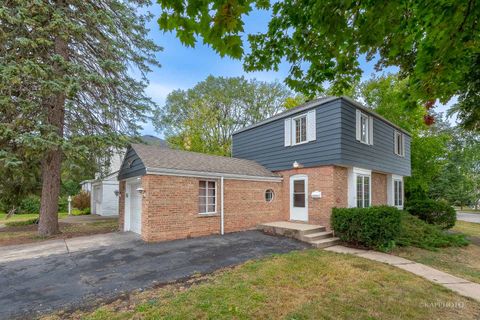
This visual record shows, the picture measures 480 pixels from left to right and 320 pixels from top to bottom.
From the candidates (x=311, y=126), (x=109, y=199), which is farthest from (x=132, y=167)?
(x=109, y=199)

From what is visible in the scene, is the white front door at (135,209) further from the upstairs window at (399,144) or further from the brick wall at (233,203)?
the upstairs window at (399,144)

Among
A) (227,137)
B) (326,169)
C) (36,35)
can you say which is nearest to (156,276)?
(326,169)

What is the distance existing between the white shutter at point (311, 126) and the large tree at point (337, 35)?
200 inches

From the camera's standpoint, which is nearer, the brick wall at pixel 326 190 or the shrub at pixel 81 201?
the brick wall at pixel 326 190

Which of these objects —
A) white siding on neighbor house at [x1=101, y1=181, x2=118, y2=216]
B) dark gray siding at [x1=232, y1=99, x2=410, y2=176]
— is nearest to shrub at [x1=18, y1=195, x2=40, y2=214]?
white siding on neighbor house at [x1=101, y1=181, x2=118, y2=216]

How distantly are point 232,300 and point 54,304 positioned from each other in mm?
2965

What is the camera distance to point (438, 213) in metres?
13.1

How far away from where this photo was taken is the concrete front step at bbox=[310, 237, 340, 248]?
8.52 m

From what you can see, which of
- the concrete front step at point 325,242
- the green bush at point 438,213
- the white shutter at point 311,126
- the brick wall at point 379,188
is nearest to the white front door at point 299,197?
the white shutter at point 311,126

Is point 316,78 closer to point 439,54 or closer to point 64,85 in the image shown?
point 439,54

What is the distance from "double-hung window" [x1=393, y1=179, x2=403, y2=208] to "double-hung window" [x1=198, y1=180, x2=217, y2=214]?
34.0 ft

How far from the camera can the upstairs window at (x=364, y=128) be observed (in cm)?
1087

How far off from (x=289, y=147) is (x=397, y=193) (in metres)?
7.67

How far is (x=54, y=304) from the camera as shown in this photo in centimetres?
423
